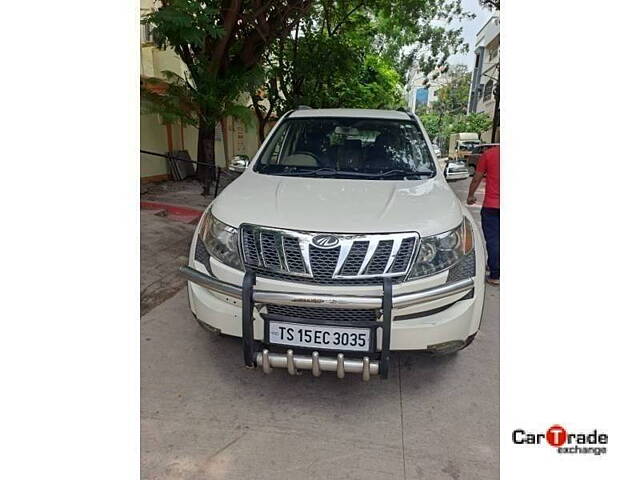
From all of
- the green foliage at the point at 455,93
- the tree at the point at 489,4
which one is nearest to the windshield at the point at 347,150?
the tree at the point at 489,4

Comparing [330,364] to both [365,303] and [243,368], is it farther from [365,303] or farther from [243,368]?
[243,368]

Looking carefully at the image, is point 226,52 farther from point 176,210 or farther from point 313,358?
point 313,358

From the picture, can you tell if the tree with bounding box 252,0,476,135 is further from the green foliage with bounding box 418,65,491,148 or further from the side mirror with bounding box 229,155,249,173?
the green foliage with bounding box 418,65,491,148

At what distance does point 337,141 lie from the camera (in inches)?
147

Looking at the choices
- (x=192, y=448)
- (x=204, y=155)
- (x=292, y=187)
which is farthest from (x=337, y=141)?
(x=204, y=155)

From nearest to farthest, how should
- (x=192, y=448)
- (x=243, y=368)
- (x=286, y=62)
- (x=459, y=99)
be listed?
(x=192, y=448), (x=243, y=368), (x=286, y=62), (x=459, y=99)

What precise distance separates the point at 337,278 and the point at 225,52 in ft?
21.2

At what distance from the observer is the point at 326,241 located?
2.21 metres

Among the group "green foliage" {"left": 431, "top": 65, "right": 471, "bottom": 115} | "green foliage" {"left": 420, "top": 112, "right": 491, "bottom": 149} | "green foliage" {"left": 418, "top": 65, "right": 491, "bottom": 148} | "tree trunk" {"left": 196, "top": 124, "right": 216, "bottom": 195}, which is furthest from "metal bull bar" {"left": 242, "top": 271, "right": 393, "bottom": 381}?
"green foliage" {"left": 431, "top": 65, "right": 471, "bottom": 115}

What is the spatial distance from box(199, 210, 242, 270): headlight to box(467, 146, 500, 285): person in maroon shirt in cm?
281

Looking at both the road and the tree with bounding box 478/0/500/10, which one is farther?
the tree with bounding box 478/0/500/10

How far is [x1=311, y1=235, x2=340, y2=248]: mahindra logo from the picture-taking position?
7.23ft

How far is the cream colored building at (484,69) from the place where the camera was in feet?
118
